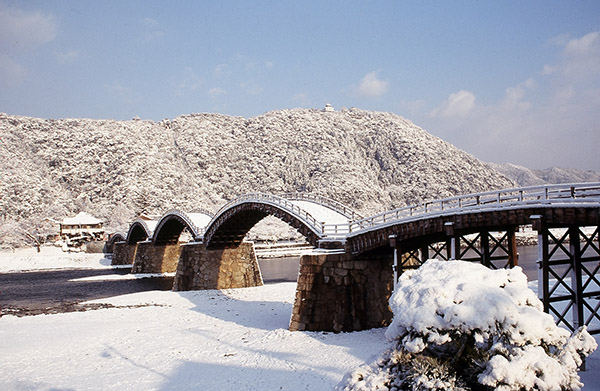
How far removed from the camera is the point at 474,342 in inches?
233

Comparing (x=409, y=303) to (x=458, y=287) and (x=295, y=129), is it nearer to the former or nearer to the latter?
(x=458, y=287)

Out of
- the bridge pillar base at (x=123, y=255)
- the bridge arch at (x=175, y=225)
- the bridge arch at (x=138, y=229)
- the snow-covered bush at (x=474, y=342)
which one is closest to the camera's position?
the snow-covered bush at (x=474, y=342)

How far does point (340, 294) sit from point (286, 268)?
3541 centimetres

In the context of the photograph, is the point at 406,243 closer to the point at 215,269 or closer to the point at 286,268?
the point at 215,269

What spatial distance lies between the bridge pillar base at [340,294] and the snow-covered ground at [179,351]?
29.7 inches

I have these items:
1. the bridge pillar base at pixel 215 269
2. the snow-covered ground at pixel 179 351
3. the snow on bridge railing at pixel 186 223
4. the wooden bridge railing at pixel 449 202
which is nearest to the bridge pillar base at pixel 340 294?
the snow-covered ground at pixel 179 351

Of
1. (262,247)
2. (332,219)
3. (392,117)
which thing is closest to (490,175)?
(392,117)

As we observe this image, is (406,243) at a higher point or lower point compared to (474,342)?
higher

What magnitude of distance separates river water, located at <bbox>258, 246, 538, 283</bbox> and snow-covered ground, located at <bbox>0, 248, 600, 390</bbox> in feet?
56.9

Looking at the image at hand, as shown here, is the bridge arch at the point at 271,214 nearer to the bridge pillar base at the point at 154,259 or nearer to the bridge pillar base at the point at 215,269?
the bridge pillar base at the point at 215,269

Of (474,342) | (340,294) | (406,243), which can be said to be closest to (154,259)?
(340,294)

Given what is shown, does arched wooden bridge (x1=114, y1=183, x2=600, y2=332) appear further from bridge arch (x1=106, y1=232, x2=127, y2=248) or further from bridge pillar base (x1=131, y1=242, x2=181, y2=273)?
bridge arch (x1=106, y1=232, x2=127, y2=248)

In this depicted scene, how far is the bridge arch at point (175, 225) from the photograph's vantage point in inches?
1792

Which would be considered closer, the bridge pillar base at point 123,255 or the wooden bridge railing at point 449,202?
the wooden bridge railing at point 449,202
